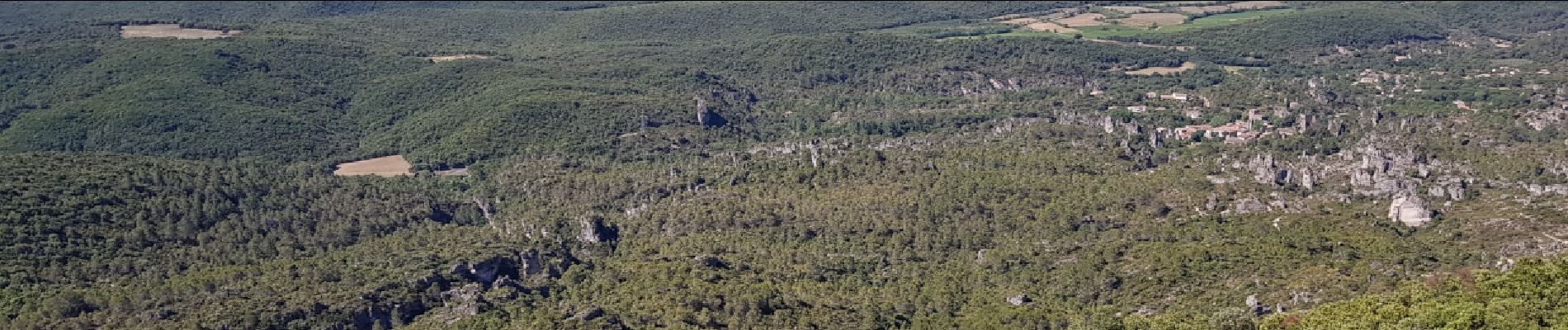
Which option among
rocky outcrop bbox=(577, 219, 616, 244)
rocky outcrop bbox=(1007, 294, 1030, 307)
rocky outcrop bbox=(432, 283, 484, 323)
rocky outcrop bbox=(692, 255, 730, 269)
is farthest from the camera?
rocky outcrop bbox=(577, 219, 616, 244)

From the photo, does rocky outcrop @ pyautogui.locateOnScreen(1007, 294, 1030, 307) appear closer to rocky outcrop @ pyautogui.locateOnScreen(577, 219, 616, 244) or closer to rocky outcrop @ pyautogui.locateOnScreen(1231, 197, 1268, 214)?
rocky outcrop @ pyautogui.locateOnScreen(1231, 197, 1268, 214)

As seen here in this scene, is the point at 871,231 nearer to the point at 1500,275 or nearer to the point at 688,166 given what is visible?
the point at 688,166

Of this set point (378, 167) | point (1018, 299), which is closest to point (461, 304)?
point (1018, 299)

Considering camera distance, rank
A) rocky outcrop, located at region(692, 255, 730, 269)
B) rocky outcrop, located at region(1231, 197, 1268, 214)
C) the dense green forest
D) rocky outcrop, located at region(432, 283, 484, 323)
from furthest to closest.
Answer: rocky outcrop, located at region(1231, 197, 1268, 214) < rocky outcrop, located at region(692, 255, 730, 269) < rocky outcrop, located at region(432, 283, 484, 323) < the dense green forest

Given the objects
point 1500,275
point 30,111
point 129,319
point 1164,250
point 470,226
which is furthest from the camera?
point 30,111

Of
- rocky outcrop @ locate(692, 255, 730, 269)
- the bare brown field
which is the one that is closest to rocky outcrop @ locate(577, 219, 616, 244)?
rocky outcrop @ locate(692, 255, 730, 269)

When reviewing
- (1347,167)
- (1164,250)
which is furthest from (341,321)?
(1347,167)

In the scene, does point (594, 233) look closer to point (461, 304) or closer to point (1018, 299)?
point (461, 304)
